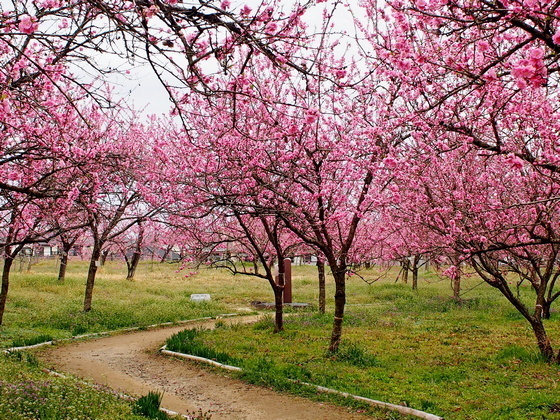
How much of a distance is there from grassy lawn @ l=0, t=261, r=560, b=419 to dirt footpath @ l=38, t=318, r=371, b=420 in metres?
0.61

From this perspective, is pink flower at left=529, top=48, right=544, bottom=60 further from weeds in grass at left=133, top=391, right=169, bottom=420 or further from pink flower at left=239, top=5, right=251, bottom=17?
weeds in grass at left=133, top=391, right=169, bottom=420

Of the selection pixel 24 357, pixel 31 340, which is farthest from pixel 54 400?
pixel 31 340

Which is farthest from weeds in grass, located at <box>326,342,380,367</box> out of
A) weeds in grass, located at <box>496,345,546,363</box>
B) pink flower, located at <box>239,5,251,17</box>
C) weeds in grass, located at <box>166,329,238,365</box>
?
pink flower, located at <box>239,5,251,17</box>

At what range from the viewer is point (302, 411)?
6879 mm

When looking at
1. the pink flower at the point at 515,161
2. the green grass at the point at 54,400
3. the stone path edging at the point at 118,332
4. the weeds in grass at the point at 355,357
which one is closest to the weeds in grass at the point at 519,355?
the weeds in grass at the point at 355,357

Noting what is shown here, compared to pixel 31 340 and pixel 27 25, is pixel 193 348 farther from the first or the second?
pixel 27 25

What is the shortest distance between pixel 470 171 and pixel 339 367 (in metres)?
4.77

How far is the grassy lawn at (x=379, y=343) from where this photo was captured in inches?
283

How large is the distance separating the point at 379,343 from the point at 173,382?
4.78 metres

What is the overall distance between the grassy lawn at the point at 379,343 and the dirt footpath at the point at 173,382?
0.61 m

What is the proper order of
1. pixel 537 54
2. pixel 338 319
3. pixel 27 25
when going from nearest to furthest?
pixel 537 54 → pixel 27 25 → pixel 338 319

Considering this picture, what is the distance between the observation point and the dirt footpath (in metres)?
6.91

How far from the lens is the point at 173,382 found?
8.53 m

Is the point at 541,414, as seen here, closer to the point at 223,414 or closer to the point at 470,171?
the point at 223,414
